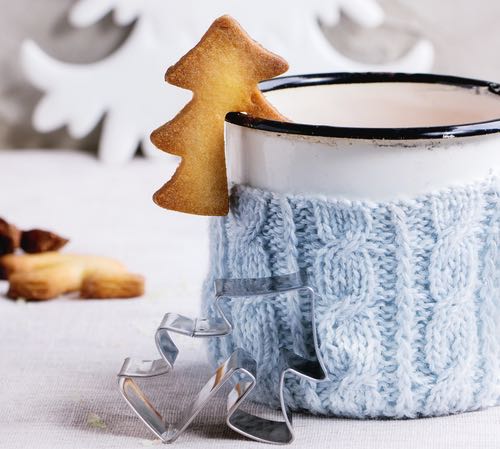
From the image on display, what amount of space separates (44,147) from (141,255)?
51 cm

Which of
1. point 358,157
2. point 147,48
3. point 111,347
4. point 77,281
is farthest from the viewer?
point 147,48

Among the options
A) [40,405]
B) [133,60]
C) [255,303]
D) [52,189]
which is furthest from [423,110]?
[133,60]

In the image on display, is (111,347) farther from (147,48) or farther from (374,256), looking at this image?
(147,48)

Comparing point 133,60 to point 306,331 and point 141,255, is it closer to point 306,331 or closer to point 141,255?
point 141,255

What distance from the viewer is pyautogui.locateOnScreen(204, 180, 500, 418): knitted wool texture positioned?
20.2 inches

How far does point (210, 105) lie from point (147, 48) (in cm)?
78

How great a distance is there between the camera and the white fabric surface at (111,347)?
53 cm

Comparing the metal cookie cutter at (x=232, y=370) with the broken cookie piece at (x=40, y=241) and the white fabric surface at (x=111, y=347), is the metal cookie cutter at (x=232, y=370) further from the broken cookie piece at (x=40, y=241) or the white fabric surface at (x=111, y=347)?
the broken cookie piece at (x=40, y=241)

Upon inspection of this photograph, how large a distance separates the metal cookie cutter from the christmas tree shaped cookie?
53mm

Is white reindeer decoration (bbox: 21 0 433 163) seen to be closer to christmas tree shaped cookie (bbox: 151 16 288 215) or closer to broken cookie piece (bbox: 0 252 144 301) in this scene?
broken cookie piece (bbox: 0 252 144 301)

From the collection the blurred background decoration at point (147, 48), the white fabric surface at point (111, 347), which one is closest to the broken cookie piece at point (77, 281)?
the white fabric surface at point (111, 347)

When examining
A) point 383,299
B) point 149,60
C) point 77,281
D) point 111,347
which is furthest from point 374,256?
point 149,60

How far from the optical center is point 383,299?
521 millimetres

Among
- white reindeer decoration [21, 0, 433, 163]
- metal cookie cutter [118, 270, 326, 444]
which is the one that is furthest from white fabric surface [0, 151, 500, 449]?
white reindeer decoration [21, 0, 433, 163]
